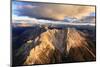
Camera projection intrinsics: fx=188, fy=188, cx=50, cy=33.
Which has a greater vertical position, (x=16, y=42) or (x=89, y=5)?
(x=89, y=5)

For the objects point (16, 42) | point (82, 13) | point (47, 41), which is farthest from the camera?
point (82, 13)

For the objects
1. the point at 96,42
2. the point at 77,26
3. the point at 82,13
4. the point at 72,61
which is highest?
the point at 82,13

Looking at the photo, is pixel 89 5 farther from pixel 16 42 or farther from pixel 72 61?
pixel 16 42

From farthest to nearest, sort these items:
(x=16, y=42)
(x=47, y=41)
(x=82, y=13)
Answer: (x=82, y=13) → (x=47, y=41) → (x=16, y=42)

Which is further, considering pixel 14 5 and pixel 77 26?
pixel 77 26

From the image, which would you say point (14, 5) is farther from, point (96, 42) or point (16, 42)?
point (96, 42)

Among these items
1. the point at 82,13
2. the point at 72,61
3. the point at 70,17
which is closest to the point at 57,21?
the point at 70,17

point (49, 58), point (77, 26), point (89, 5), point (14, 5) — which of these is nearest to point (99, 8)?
point (89, 5)
